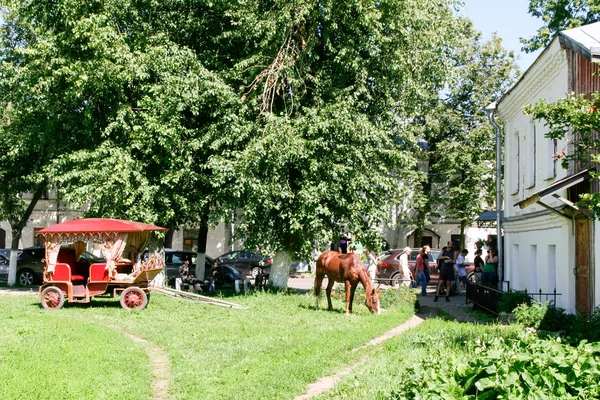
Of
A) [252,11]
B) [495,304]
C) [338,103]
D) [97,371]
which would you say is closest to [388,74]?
[338,103]

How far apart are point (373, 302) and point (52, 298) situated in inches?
334

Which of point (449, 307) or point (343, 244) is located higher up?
point (343, 244)

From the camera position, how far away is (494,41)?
42500 mm

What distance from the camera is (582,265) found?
1484cm

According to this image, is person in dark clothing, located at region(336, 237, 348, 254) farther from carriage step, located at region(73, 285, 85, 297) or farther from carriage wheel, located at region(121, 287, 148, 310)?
carriage step, located at region(73, 285, 85, 297)

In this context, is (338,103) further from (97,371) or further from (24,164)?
(24,164)

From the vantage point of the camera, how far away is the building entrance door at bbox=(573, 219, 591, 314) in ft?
47.5

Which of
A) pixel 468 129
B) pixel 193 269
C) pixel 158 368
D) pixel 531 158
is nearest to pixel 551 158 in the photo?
pixel 531 158

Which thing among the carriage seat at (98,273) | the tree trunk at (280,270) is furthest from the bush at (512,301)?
the carriage seat at (98,273)

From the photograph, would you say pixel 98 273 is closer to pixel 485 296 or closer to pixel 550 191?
pixel 485 296

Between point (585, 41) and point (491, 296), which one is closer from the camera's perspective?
point (585, 41)

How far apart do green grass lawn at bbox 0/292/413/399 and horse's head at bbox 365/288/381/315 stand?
0.35m

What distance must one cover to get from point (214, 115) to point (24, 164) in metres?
10.8

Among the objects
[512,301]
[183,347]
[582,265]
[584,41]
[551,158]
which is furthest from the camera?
[551,158]
